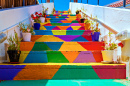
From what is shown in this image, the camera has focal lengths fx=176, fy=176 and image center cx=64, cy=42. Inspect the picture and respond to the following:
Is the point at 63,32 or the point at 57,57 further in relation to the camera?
the point at 63,32

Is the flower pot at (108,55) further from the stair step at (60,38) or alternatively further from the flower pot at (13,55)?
the flower pot at (13,55)

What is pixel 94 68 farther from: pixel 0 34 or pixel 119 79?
pixel 0 34

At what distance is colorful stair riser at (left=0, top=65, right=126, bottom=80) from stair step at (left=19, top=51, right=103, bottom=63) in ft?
1.12

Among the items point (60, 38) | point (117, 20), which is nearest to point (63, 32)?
point (60, 38)

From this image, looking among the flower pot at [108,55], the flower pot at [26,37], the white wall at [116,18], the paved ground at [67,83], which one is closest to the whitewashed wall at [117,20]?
the white wall at [116,18]

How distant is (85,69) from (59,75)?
31 cm

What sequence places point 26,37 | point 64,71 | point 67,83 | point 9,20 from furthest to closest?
point 26,37 → point 9,20 → point 64,71 → point 67,83

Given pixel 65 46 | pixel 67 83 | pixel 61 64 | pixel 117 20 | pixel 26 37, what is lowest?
pixel 67 83

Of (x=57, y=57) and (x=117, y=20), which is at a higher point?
(x=117, y=20)

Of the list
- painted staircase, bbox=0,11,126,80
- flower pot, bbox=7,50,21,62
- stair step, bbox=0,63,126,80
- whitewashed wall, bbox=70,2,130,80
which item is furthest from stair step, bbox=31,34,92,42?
stair step, bbox=0,63,126,80

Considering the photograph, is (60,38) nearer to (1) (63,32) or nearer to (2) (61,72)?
(1) (63,32)

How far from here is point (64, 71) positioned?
81.0 inches

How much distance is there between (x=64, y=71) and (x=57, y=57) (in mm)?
380

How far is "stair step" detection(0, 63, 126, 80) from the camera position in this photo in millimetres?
2029
